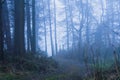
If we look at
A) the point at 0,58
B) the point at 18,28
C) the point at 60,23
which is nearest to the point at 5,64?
the point at 0,58

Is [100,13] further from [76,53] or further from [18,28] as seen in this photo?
[18,28]

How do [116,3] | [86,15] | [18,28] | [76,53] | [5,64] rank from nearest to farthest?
[5,64] < [18,28] < [76,53] < [86,15] < [116,3]

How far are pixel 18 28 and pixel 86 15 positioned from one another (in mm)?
37568

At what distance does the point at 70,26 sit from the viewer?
172ft

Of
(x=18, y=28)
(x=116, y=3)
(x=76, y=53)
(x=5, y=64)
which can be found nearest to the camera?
(x=5, y=64)

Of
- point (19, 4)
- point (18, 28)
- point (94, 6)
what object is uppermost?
point (94, 6)

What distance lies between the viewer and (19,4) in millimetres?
13602

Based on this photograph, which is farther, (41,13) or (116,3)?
(116,3)

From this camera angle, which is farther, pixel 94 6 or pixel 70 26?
pixel 94 6

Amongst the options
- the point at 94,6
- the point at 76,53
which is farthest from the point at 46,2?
the point at 76,53

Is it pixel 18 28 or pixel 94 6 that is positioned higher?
pixel 94 6

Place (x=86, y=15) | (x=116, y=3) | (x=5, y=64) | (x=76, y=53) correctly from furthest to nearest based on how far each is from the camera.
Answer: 1. (x=116, y=3)
2. (x=86, y=15)
3. (x=76, y=53)
4. (x=5, y=64)

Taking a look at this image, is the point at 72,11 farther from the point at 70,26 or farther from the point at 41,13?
the point at 41,13

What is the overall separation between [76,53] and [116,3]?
2862 cm
